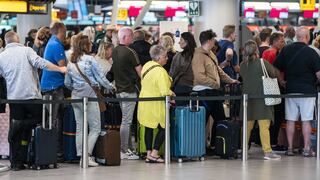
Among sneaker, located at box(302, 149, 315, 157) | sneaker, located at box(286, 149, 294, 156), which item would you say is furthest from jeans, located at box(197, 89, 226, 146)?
sneaker, located at box(302, 149, 315, 157)

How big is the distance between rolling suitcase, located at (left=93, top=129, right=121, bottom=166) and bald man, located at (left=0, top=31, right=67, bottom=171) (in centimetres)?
96

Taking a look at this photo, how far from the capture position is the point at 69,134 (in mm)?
11000

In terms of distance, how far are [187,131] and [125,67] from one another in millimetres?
1286

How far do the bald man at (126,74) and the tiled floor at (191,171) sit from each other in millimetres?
622

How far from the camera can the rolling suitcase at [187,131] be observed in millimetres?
11016

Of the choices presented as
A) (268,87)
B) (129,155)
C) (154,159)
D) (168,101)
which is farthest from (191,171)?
(268,87)

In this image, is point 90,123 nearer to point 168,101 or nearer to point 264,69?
point 168,101

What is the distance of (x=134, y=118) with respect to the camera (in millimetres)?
12305

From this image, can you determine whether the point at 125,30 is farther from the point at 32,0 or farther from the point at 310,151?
the point at 32,0

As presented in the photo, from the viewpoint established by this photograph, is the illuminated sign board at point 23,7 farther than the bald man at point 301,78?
Yes

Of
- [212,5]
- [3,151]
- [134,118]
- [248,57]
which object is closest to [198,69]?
[248,57]

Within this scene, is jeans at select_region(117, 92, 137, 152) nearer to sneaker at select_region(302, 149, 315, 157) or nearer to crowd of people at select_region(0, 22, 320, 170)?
crowd of people at select_region(0, 22, 320, 170)

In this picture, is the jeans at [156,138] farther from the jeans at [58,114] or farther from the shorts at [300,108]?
the shorts at [300,108]

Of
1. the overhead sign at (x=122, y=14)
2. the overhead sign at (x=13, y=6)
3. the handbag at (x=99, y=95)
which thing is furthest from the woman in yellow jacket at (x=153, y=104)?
the overhead sign at (x=122, y=14)
